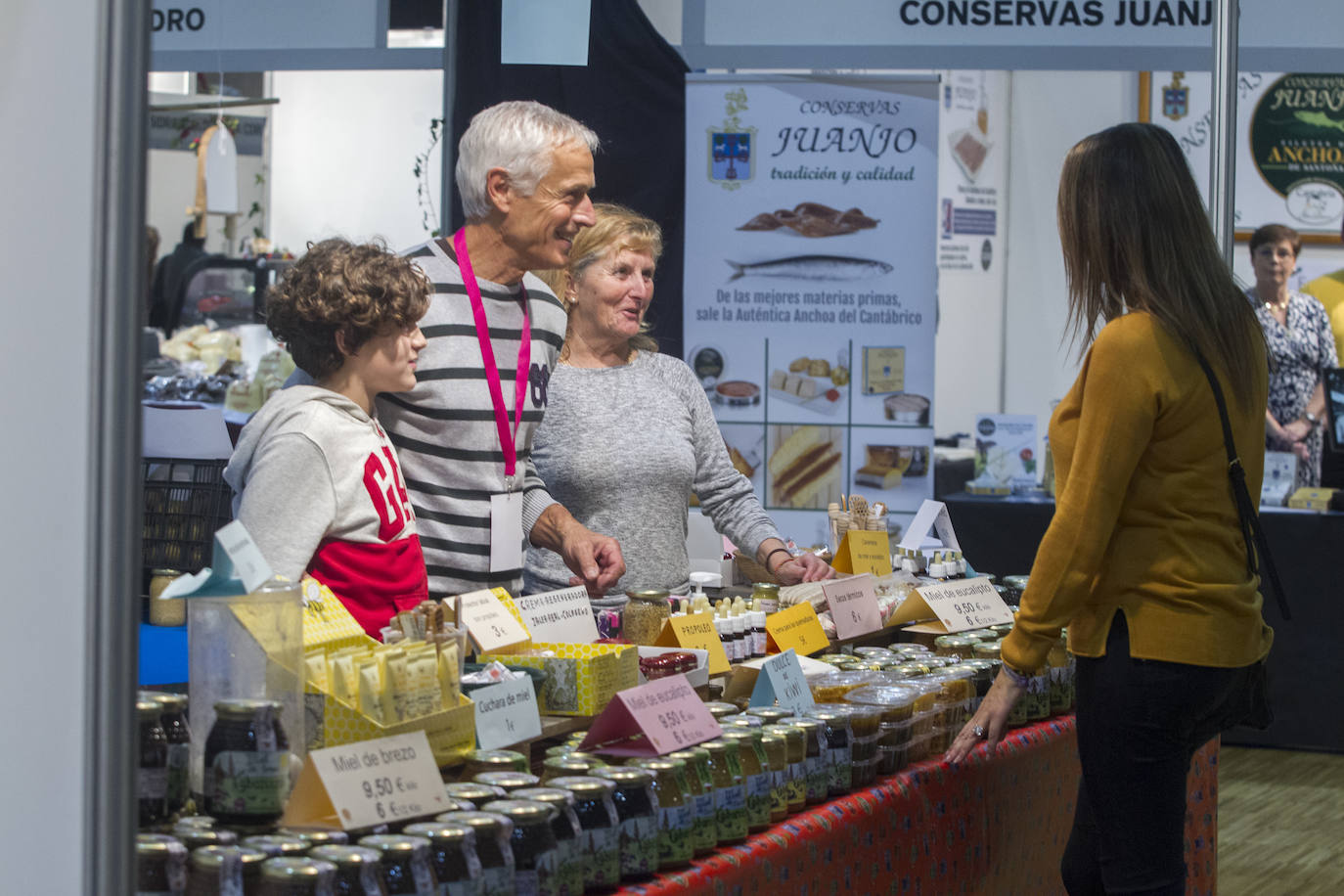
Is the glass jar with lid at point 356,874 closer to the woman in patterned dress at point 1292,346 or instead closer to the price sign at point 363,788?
the price sign at point 363,788

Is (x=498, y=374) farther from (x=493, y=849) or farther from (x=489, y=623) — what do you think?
(x=493, y=849)

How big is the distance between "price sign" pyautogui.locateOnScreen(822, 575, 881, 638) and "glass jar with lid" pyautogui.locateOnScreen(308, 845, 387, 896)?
144 cm

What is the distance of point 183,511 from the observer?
3109mm

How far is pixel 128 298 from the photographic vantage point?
112cm

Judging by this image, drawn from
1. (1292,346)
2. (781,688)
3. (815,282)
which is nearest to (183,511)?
(781,688)

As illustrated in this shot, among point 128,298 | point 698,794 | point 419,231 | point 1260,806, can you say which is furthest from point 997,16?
point 419,231

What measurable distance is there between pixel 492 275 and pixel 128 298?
4.97 feet

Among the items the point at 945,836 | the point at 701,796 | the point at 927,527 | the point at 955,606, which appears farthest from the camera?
the point at 927,527

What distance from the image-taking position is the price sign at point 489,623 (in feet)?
6.41

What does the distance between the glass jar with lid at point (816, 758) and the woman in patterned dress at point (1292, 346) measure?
497cm

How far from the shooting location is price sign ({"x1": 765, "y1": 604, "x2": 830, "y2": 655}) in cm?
244

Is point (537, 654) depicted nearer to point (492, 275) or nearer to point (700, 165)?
point (492, 275)

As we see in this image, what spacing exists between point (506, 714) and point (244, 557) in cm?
45

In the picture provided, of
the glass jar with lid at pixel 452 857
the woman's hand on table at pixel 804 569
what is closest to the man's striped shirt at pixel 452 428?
the woman's hand on table at pixel 804 569
